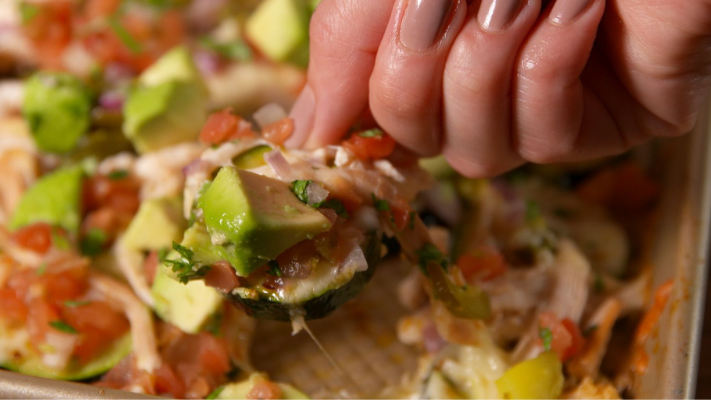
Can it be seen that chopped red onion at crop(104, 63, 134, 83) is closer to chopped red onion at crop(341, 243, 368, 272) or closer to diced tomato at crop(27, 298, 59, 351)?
diced tomato at crop(27, 298, 59, 351)

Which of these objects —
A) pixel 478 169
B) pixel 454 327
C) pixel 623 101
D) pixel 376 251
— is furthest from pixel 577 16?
pixel 454 327

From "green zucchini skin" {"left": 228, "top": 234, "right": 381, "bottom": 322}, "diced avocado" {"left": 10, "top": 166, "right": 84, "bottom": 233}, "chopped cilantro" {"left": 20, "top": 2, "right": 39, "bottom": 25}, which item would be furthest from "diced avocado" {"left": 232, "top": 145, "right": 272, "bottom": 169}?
"chopped cilantro" {"left": 20, "top": 2, "right": 39, "bottom": 25}

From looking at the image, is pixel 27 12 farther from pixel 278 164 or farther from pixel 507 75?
pixel 507 75

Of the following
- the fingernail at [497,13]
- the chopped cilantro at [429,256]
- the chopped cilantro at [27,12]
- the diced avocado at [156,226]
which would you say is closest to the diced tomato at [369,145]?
the chopped cilantro at [429,256]

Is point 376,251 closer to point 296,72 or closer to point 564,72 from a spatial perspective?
point 564,72

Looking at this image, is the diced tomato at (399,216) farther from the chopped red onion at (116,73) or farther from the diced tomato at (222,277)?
the chopped red onion at (116,73)
